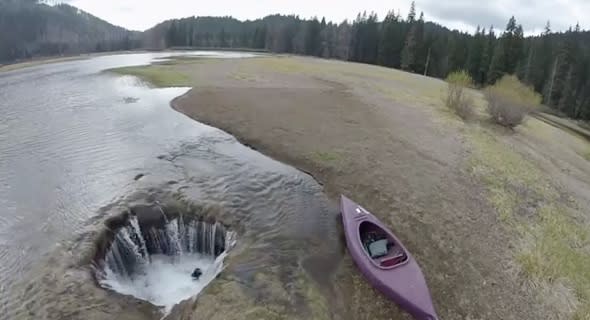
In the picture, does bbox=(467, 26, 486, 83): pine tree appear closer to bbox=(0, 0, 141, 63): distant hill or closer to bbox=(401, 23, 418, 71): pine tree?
bbox=(401, 23, 418, 71): pine tree

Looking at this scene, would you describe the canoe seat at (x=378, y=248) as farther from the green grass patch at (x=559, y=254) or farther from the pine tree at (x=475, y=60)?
the pine tree at (x=475, y=60)

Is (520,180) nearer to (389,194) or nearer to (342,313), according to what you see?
(389,194)

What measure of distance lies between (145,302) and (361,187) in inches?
359

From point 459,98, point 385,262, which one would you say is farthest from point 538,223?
point 459,98

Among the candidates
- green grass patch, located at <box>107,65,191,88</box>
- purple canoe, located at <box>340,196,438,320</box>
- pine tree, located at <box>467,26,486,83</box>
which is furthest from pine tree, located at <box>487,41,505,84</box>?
purple canoe, located at <box>340,196,438,320</box>

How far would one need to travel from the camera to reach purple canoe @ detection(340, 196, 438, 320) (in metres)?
9.38

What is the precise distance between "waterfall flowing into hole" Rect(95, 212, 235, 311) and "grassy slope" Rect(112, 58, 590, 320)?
24.7 ft

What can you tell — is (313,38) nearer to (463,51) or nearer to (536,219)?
(463,51)

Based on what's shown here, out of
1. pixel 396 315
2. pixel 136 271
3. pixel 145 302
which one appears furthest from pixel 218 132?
pixel 396 315

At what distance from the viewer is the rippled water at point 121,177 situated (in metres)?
11.5

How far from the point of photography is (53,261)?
32.5 ft

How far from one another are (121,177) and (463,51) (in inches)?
2701

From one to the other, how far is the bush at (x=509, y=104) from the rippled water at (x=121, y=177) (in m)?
19.6

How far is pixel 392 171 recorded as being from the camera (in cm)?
1677
